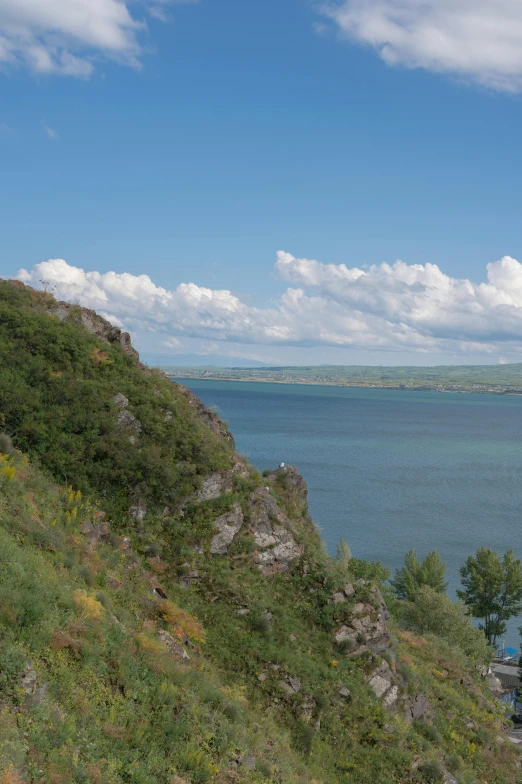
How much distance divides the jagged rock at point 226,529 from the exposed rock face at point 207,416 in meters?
5.75

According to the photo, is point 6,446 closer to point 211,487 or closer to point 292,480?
point 211,487

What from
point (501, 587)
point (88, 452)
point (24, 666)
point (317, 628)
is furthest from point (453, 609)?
point (24, 666)

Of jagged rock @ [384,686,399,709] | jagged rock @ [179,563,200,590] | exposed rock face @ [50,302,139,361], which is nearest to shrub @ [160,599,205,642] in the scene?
jagged rock @ [179,563,200,590]

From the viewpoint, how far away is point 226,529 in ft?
83.0

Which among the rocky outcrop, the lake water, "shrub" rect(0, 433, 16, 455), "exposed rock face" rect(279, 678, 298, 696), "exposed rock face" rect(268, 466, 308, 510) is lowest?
the lake water

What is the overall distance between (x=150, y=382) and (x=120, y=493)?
6534 millimetres

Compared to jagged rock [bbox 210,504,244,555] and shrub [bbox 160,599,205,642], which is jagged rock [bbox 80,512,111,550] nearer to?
shrub [bbox 160,599,205,642]

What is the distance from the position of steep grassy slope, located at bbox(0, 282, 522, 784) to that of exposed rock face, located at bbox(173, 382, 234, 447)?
15cm

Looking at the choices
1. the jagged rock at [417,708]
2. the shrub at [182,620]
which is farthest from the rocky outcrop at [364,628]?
the shrub at [182,620]

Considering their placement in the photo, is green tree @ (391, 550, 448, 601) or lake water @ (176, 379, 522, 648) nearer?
green tree @ (391, 550, 448, 601)

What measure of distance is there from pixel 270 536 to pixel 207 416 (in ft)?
25.9

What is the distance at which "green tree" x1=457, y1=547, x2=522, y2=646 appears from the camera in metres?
62.6

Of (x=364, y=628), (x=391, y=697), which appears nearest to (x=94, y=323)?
(x=364, y=628)

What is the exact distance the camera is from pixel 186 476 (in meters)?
26.0
